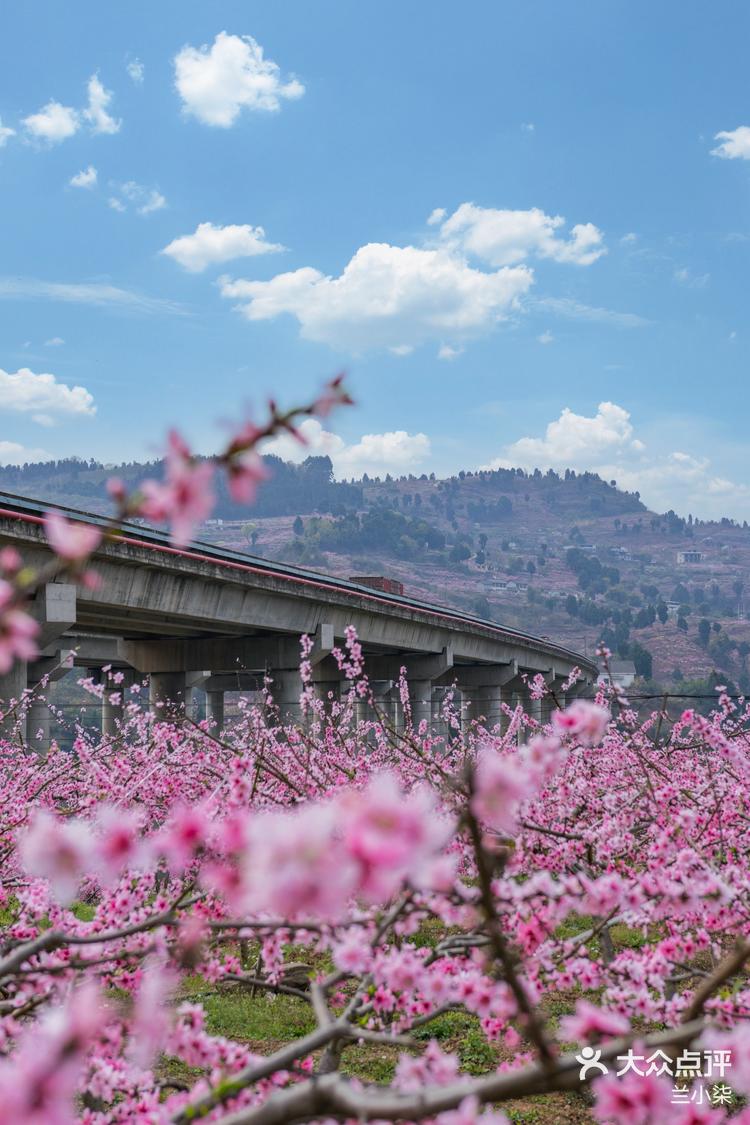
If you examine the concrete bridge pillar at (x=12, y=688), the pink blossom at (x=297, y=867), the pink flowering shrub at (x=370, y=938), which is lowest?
the concrete bridge pillar at (x=12, y=688)

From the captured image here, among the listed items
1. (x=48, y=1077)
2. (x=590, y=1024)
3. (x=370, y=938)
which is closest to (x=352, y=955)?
(x=370, y=938)

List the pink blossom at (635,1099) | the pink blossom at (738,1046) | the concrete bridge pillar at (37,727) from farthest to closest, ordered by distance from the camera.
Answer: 1. the concrete bridge pillar at (37,727)
2. the pink blossom at (635,1099)
3. the pink blossom at (738,1046)

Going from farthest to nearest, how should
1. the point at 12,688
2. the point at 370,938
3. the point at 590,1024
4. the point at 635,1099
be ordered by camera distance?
the point at 12,688 → the point at 370,938 → the point at 590,1024 → the point at 635,1099

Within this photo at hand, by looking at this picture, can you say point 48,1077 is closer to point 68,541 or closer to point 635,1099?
point 68,541

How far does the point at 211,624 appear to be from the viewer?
27.7m

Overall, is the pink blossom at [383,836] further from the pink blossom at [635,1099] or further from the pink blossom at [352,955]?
the pink blossom at [352,955]

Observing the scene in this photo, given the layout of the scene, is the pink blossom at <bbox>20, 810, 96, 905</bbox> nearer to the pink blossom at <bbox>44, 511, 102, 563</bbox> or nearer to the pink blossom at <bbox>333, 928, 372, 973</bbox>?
the pink blossom at <bbox>44, 511, 102, 563</bbox>

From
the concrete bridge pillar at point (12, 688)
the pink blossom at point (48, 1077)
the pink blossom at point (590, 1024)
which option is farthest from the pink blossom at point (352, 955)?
the concrete bridge pillar at point (12, 688)

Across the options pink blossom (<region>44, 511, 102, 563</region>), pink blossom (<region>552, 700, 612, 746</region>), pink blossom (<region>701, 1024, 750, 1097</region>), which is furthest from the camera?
pink blossom (<region>552, 700, 612, 746</region>)

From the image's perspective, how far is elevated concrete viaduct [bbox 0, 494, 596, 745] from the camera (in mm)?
20578

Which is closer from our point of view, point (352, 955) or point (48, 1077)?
point (48, 1077)

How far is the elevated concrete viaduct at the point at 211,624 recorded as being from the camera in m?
20.6

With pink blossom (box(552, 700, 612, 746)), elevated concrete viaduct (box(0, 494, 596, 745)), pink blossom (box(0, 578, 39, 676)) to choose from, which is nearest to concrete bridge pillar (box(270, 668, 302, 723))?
elevated concrete viaduct (box(0, 494, 596, 745))

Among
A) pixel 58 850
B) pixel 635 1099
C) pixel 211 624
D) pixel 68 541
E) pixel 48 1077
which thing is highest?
pixel 68 541
